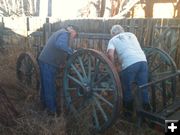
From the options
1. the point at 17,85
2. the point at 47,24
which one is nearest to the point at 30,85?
the point at 17,85

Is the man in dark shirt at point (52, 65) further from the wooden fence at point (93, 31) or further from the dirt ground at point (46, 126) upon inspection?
the wooden fence at point (93, 31)

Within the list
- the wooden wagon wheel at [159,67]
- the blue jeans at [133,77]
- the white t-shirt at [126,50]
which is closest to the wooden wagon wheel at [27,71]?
the white t-shirt at [126,50]

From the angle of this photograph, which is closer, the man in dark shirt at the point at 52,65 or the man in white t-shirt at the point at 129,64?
the man in white t-shirt at the point at 129,64

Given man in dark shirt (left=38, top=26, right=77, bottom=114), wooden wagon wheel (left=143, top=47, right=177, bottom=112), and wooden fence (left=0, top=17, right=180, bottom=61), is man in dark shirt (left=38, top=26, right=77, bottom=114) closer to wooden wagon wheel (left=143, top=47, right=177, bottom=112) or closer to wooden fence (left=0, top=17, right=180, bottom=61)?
wooden wagon wheel (left=143, top=47, right=177, bottom=112)

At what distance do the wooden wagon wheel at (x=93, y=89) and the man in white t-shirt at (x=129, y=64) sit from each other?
361 mm

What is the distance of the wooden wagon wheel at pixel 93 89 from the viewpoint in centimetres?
502

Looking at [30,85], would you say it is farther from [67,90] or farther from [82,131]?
[82,131]

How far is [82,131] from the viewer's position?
5.38 meters

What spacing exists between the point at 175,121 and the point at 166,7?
34.5ft

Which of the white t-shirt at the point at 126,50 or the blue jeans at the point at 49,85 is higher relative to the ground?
the white t-shirt at the point at 126,50

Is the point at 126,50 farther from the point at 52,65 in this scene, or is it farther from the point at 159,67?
the point at 52,65

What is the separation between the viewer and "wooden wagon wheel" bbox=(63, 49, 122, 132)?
5.02m

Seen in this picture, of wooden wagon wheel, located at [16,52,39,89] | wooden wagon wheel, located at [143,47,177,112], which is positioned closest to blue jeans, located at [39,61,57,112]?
wooden wagon wheel, located at [16,52,39,89]

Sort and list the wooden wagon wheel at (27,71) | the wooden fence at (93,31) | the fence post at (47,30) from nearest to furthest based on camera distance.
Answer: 1. the wooden wagon wheel at (27,71)
2. the wooden fence at (93,31)
3. the fence post at (47,30)
